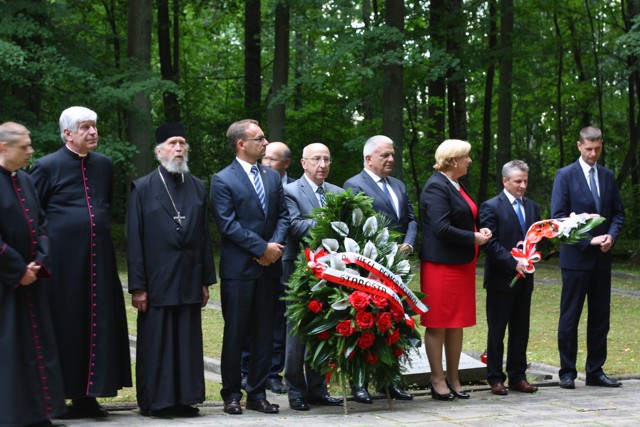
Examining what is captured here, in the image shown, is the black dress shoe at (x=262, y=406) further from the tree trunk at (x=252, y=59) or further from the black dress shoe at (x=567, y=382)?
the tree trunk at (x=252, y=59)

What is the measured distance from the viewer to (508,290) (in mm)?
8680

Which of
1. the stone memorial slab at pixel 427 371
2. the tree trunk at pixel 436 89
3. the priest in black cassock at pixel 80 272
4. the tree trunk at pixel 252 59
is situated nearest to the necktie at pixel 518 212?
the stone memorial slab at pixel 427 371

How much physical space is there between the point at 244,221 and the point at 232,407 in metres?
1.41

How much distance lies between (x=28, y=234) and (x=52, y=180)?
0.67 m

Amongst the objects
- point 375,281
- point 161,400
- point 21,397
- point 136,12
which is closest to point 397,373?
point 375,281

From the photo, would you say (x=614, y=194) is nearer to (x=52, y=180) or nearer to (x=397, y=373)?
(x=397, y=373)

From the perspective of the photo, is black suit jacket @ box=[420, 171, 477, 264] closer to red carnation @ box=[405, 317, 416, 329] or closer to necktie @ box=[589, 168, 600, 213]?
red carnation @ box=[405, 317, 416, 329]

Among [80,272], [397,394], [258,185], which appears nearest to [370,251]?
[258,185]

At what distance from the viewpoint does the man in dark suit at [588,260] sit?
902 cm

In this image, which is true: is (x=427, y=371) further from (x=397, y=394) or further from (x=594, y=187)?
(x=594, y=187)

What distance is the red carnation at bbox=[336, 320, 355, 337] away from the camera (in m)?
7.35

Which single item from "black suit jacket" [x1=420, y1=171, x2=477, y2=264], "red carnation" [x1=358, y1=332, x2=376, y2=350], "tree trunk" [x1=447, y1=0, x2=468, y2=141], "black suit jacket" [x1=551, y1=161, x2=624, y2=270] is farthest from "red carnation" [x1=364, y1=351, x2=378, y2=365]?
"tree trunk" [x1=447, y1=0, x2=468, y2=141]

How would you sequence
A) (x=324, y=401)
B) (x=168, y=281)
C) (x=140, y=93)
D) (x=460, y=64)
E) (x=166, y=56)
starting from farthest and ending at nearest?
(x=166, y=56) → (x=460, y=64) → (x=140, y=93) → (x=324, y=401) → (x=168, y=281)

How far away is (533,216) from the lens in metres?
8.98
